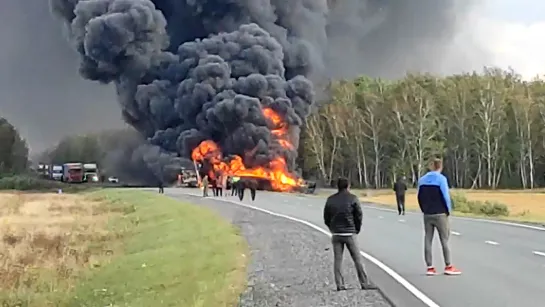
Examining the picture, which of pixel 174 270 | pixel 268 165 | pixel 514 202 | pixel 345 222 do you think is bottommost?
pixel 174 270

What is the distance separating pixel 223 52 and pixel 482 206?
35.6m

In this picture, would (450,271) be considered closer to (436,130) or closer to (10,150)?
(436,130)

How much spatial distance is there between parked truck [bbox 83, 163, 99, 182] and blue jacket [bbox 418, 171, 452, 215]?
8445 cm

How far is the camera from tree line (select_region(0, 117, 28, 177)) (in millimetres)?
122625

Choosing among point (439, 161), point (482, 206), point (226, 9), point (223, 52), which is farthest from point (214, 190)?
point (439, 161)

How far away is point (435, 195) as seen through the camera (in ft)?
48.0

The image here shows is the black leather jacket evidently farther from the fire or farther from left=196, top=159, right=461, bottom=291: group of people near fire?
the fire

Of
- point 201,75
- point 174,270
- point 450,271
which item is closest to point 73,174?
point 201,75

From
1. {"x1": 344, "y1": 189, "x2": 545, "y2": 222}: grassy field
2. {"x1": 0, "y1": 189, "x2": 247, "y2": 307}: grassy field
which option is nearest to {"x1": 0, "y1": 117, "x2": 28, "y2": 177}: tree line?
{"x1": 344, "y1": 189, "x2": 545, "y2": 222}: grassy field

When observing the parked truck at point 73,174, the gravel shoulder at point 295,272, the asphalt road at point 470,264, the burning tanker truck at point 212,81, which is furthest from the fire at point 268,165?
the asphalt road at point 470,264

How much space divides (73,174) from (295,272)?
84.0 m

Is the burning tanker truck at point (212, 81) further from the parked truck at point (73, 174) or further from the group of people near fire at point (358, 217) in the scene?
the group of people near fire at point (358, 217)

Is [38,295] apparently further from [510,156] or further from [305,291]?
[510,156]

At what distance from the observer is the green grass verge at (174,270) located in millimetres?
13156
